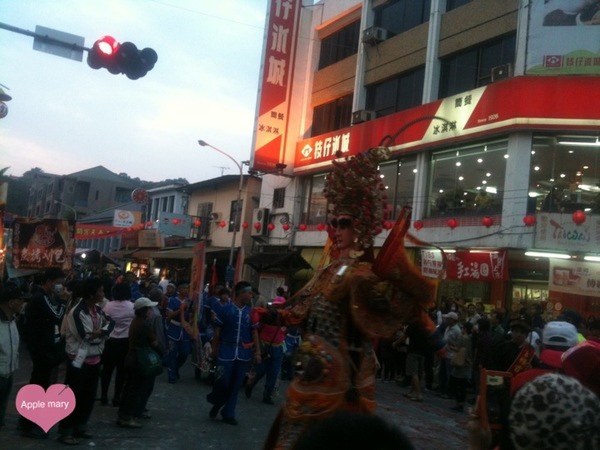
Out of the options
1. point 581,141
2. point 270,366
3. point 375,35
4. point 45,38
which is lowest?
point 270,366

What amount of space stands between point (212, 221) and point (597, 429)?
105 feet

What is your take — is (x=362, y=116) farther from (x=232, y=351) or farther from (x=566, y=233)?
(x=232, y=351)

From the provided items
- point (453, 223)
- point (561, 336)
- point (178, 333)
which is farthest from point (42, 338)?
point (453, 223)

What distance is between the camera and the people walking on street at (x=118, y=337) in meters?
8.77

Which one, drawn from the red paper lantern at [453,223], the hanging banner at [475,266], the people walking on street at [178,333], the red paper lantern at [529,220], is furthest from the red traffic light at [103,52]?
the red paper lantern at [453,223]

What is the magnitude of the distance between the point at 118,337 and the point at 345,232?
533cm

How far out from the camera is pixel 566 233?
15188 mm

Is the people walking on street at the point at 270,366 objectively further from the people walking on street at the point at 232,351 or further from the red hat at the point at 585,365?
the red hat at the point at 585,365

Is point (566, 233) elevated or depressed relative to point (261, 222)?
depressed

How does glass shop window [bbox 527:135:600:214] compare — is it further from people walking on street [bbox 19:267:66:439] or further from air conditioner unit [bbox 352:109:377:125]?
people walking on street [bbox 19:267:66:439]

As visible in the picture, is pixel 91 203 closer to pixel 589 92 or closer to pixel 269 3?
pixel 269 3

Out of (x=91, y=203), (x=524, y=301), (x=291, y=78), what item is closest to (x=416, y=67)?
(x=291, y=78)

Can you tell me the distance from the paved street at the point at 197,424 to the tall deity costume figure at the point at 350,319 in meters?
3.65

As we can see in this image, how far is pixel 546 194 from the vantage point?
53.6ft
